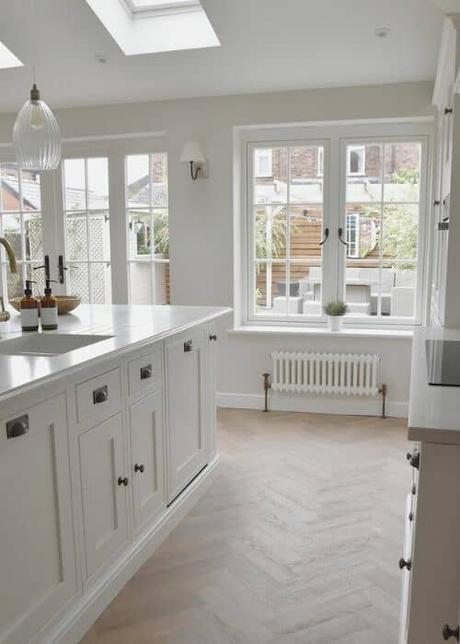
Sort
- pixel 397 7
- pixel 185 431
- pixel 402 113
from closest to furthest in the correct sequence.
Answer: pixel 185 431 → pixel 397 7 → pixel 402 113

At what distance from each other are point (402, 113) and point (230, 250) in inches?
61.6

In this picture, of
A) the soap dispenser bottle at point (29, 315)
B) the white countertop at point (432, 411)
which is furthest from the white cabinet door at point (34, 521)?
the white countertop at point (432, 411)

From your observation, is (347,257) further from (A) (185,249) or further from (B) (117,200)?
(B) (117,200)

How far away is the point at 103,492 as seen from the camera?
2.17 m

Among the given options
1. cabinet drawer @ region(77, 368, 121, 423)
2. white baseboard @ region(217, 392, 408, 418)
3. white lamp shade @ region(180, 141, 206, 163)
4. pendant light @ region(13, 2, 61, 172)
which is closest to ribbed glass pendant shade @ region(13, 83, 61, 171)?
pendant light @ region(13, 2, 61, 172)

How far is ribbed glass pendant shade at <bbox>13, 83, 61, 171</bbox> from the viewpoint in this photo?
2701mm

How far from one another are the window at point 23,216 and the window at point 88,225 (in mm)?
302

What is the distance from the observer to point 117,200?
491cm

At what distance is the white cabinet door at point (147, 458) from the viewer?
95.4 inches

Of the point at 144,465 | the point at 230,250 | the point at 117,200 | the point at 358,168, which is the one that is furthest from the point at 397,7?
the point at 144,465

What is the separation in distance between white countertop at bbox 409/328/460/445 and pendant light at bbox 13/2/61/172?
75.0 inches

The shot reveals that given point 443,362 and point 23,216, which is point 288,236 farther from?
point 443,362

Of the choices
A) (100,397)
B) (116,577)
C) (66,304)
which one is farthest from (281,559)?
(66,304)

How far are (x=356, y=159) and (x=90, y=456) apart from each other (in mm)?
3293
